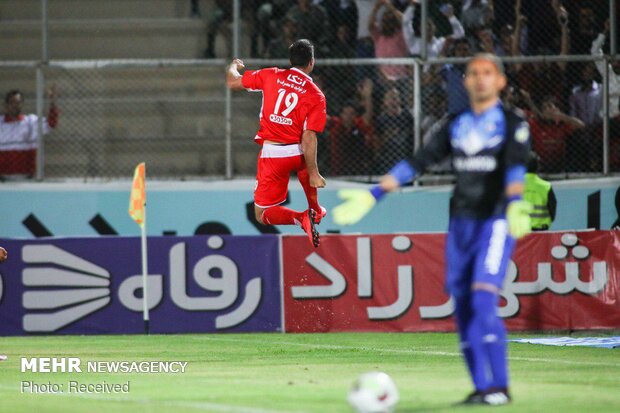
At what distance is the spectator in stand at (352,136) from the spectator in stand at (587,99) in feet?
9.80

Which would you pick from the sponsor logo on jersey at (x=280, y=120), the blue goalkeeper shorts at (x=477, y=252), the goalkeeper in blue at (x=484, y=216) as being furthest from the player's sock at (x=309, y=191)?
the blue goalkeeper shorts at (x=477, y=252)

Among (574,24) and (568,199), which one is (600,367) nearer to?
(568,199)

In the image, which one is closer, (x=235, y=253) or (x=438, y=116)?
(x=235, y=253)

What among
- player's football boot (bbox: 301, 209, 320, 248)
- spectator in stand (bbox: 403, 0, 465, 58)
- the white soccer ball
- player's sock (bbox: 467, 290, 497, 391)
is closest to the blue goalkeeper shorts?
player's sock (bbox: 467, 290, 497, 391)

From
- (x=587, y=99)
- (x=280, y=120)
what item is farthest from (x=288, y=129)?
(x=587, y=99)

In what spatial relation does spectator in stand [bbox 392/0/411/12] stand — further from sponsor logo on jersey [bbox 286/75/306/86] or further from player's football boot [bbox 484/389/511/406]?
player's football boot [bbox 484/389/511/406]

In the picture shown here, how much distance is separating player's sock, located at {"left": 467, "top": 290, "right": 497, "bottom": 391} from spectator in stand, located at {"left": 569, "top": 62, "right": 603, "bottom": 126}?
35.0ft

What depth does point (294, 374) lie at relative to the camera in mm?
10477

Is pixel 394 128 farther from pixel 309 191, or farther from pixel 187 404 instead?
pixel 187 404

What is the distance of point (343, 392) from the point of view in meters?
8.95

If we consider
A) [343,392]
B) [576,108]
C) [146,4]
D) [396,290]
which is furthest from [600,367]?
[146,4]

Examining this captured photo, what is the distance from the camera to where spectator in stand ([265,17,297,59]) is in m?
18.5

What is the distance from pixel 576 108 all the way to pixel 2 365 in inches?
384

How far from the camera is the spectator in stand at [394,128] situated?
1795cm
